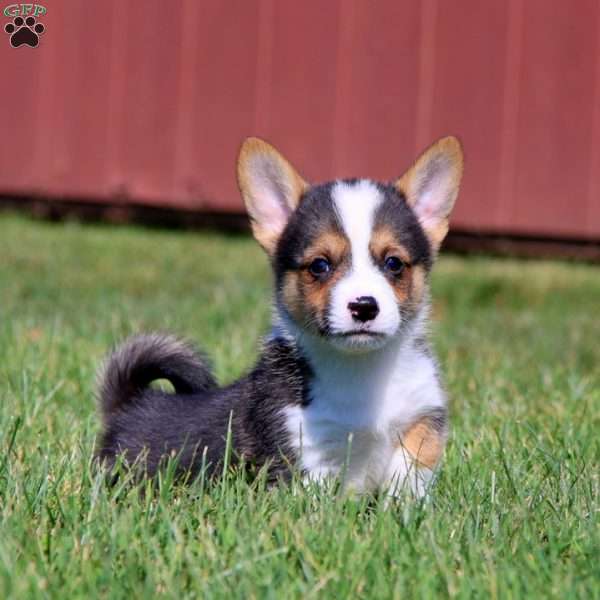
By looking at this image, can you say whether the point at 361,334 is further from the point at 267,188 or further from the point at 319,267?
the point at 267,188

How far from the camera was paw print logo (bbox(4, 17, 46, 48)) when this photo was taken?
8867mm

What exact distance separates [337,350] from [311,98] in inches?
226

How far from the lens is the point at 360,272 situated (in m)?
3.52

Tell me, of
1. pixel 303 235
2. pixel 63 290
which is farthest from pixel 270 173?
pixel 63 290

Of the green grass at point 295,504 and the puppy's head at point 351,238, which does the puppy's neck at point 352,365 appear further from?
the green grass at point 295,504

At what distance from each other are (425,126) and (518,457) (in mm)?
5614

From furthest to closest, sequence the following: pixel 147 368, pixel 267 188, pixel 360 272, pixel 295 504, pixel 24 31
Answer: pixel 24 31
pixel 147 368
pixel 267 188
pixel 360 272
pixel 295 504

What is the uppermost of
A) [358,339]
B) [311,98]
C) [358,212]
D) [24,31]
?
[24,31]

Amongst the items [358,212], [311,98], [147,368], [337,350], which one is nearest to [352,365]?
[337,350]

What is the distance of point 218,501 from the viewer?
318 centimetres

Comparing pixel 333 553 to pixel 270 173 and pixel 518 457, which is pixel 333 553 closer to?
pixel 518 457

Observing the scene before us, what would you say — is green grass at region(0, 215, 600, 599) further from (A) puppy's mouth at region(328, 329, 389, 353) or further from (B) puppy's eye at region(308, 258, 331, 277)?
(B) puppy's eye at region(308, 258, 331, 277)

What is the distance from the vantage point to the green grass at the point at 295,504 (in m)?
2.66

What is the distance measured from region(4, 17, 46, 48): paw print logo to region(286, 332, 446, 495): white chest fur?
585 centimetres
